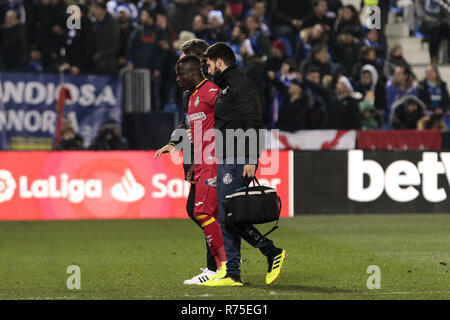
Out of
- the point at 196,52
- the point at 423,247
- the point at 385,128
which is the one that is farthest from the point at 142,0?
the point at 196,52

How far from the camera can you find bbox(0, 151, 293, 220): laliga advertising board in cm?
1700

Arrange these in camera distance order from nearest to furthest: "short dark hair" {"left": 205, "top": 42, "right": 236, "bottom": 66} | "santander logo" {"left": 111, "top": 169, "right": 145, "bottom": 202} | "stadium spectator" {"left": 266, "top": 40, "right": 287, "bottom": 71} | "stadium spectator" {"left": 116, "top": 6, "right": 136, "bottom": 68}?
"short dark hair" {"left": 205, "top": 42, "right": 236, "bottom": 66} → "santander logo" {"left": 111, "top": 169, "right": 145, "bottom": 202} → "stadium spectator" {"left": 116, "top": 6, "right": 136, "bottom": 68} → "stadium spectator" {"left": 266, "top": 40, "right": 287, "bottom": 71}

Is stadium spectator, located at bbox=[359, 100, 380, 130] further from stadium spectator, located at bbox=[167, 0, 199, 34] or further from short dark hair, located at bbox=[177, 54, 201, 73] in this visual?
short dark hair, located at bbox=[177, 54, 201, 73]

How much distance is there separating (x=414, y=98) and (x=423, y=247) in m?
7.50

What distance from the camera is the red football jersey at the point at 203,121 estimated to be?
922 centimetres

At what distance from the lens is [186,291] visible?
8828 mm

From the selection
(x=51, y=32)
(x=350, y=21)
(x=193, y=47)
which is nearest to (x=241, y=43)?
(x=350, y=21)

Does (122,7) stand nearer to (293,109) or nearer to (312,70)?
(312,70)

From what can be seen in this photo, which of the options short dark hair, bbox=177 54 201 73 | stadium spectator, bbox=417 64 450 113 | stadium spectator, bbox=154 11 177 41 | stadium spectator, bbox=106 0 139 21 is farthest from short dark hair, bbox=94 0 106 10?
short dark hair, bbox=177 54 201 73

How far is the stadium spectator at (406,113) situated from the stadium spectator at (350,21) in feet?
7.59

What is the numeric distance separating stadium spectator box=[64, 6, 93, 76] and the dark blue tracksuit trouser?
10.8 meters

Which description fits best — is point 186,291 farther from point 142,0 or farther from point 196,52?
point 142,0

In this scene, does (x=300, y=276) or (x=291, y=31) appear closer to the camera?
(x=300, y=276)

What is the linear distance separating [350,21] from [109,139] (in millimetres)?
6302
